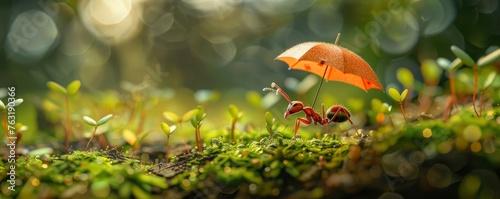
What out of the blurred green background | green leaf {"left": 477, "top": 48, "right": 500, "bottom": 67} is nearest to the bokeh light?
the blurred green background

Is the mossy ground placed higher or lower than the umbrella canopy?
lower

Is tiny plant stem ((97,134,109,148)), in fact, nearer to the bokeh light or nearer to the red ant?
the red ant

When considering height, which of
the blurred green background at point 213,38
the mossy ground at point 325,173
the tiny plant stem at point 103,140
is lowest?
the mossy ground at point 325,173

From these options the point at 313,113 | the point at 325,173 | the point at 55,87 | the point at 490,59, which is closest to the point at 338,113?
the point at 313,113

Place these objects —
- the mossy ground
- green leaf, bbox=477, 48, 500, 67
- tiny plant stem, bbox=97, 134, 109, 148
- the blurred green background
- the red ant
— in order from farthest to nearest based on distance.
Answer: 1. the blurred green background
2. tiny plant stem, bbox=97, 134, 109, 148
3. the red ant
4. green leaf, bbox=477, 48, 500, 67
5. the mossy ground

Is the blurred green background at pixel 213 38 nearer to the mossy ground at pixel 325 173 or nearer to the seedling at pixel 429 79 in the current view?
the seedling at pixel 429 79

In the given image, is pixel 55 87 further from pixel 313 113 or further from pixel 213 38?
pixel 213 38

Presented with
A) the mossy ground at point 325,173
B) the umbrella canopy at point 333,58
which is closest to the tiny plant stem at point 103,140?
the mossy ground at point 325,173

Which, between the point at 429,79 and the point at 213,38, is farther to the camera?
the point at 213,38

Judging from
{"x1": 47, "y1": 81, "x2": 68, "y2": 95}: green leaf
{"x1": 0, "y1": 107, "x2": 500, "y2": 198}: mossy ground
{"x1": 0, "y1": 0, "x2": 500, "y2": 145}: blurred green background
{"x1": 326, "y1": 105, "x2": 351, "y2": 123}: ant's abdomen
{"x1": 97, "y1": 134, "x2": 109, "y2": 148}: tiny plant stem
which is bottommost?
{"x1": 0, "y1": 107, "x2": 500, "y2": 198}: mossy ground

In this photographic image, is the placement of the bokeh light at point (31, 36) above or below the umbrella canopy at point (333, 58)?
above
